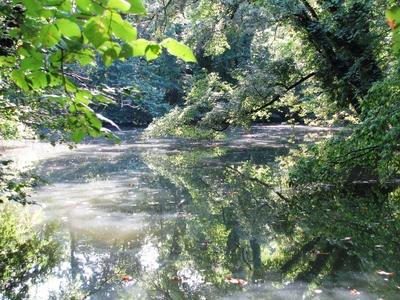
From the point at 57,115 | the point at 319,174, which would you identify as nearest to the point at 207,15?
the point at 319,174

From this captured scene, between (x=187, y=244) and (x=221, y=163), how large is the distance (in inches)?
351

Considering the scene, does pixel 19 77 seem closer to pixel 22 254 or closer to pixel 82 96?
pixel 82 96

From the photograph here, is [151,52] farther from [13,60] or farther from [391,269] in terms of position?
[391,269]

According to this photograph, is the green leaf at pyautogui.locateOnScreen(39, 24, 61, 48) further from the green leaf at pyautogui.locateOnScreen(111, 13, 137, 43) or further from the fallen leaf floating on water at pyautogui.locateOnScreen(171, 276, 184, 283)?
the fallen leaf floating on water at pyautogui.locateOnScreen(171, 276, 184, 283)

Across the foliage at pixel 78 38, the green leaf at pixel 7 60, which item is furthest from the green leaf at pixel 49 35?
the green leaf at pixel 7 60

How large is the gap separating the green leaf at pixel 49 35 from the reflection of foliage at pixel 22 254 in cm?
422

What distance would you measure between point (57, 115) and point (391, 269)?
448cm

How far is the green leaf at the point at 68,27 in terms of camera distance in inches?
40.8

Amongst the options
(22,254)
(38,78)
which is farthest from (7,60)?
(22,254)

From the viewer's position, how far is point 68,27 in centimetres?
104

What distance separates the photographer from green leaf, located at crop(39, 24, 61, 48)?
1062 mm

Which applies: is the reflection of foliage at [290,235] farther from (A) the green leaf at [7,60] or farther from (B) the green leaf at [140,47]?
(B) the green leaf at [140,47]

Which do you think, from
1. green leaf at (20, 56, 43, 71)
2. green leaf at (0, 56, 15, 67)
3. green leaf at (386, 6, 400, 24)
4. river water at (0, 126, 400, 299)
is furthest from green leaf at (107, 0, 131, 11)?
river water at (0, 126, 400, 299)

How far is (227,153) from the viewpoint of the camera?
59.7 ft
